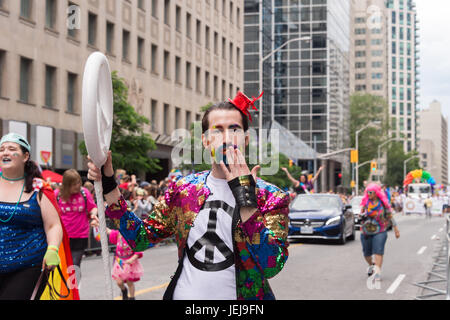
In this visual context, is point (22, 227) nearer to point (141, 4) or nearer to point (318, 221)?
point (318, 221)

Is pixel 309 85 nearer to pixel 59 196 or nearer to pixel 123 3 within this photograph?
pixel 123 3

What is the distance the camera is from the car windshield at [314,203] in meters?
21.0

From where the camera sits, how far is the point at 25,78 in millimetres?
27125

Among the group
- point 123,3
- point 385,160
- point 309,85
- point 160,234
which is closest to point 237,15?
point 123,3


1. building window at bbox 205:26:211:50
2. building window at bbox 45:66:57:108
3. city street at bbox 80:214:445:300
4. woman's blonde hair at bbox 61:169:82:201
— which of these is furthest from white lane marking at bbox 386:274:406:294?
building window at bbox 205:26:211:50

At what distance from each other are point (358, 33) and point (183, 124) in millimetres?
63143

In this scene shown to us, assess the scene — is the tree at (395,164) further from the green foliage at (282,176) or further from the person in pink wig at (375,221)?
the person in pink wig at (375,221)

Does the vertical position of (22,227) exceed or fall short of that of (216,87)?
it falls short

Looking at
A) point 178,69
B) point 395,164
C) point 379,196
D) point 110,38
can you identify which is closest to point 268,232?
point 379,196

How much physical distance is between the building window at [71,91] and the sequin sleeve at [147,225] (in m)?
27.5

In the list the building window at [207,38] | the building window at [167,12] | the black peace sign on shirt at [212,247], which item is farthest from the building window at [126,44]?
the black peace sign on shirt at [212,247]

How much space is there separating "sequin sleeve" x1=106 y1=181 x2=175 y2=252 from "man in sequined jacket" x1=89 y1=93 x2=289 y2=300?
5.2 inches

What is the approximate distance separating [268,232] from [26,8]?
1020 inches
